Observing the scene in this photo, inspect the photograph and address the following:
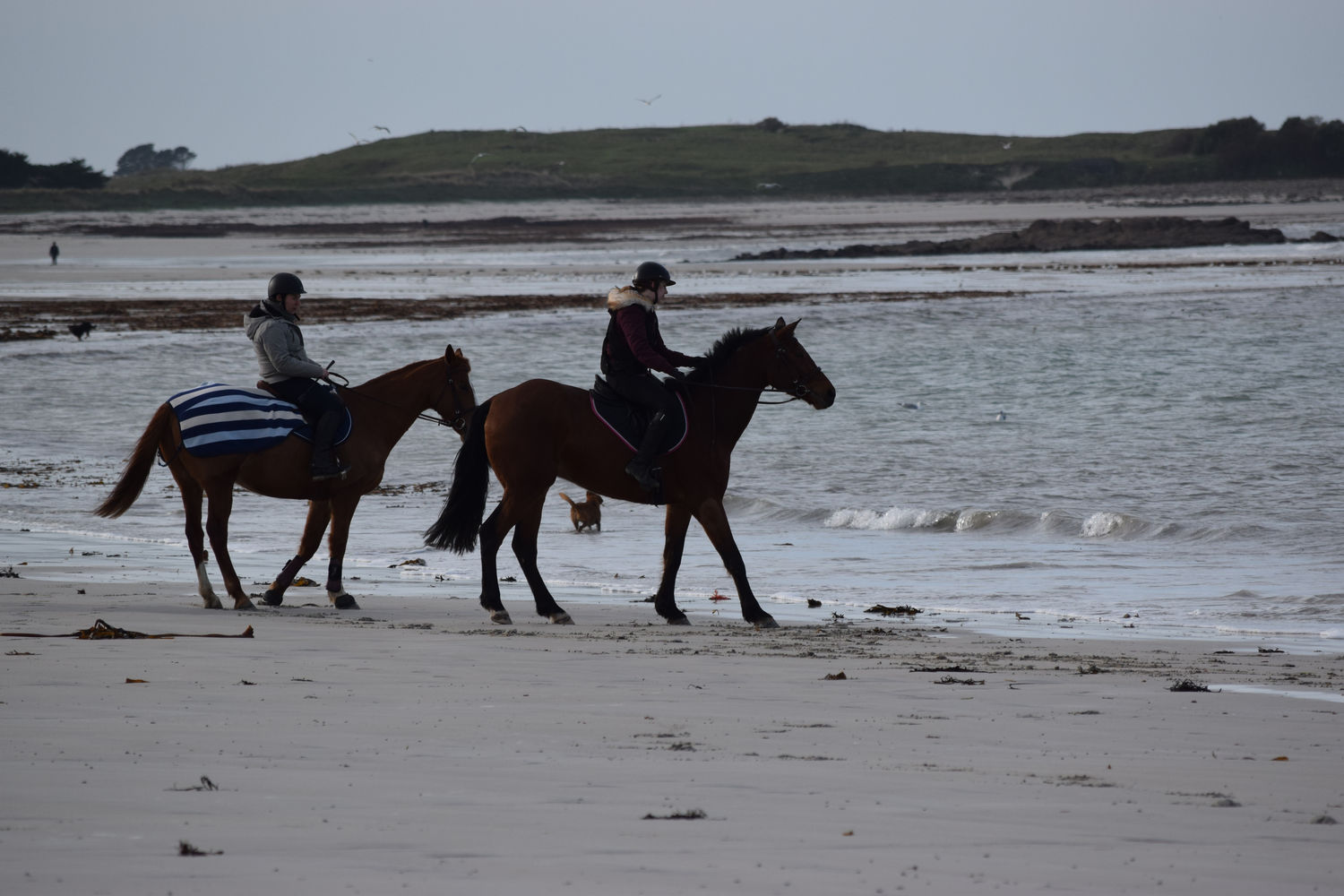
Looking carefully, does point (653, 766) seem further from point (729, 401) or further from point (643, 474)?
point (729, 401)

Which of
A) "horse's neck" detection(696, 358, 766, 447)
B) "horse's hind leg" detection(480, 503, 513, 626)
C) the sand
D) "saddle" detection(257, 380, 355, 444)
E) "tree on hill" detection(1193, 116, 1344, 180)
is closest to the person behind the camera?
the sand

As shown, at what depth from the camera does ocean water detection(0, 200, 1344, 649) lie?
35.9ft

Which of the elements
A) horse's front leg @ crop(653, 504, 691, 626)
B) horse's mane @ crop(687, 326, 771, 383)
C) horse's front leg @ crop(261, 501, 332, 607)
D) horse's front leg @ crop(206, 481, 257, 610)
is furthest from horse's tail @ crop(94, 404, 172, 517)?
horse's mane @ crop(687, 326, 771, 383)

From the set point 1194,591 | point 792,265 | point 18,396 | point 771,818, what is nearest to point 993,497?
point 1194,591

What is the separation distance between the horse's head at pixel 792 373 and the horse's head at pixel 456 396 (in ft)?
6.89

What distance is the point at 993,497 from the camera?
15008mm

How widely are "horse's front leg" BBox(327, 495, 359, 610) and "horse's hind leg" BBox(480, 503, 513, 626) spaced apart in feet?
2.92

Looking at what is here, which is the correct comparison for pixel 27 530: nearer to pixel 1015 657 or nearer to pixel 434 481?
pixel 434 481

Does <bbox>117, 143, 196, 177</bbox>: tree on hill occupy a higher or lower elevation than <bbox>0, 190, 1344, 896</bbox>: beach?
higher

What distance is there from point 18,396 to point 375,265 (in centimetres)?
3194

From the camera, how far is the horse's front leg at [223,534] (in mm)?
9500

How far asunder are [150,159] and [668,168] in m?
85.1

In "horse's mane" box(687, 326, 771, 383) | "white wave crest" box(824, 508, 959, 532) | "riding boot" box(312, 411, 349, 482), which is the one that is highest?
"horse's mane" box(687, 326, 771, 383)

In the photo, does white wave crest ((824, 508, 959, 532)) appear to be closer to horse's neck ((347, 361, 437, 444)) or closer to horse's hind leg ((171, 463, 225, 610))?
horse's neck ((347, 361, 437, 444))
